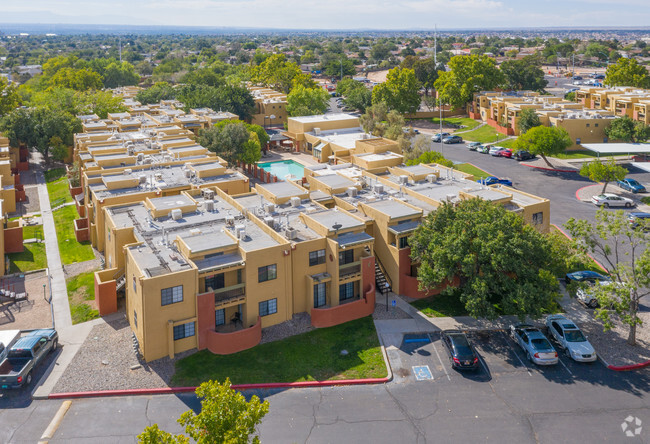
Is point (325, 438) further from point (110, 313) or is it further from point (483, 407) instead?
point (110, 313)

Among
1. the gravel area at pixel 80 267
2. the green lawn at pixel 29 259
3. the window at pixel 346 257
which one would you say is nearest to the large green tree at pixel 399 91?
the green lawn at pixel 29 259

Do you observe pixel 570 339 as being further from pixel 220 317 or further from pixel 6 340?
pixel 6 340

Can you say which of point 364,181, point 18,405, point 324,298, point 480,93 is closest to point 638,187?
point 364,181

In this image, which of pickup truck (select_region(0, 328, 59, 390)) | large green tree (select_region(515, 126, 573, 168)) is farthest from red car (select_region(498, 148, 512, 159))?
pickup truck (select_region(0, 328, 59, 390))

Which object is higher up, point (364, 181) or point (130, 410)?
point (364, 181)

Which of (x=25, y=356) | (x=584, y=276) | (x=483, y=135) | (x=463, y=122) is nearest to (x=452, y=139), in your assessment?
(x=483, y=135)

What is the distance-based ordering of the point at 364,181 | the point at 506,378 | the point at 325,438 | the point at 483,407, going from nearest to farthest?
the point at 325,438 → the point at 483,407 → the point at 506,378 → the point at 364,181
